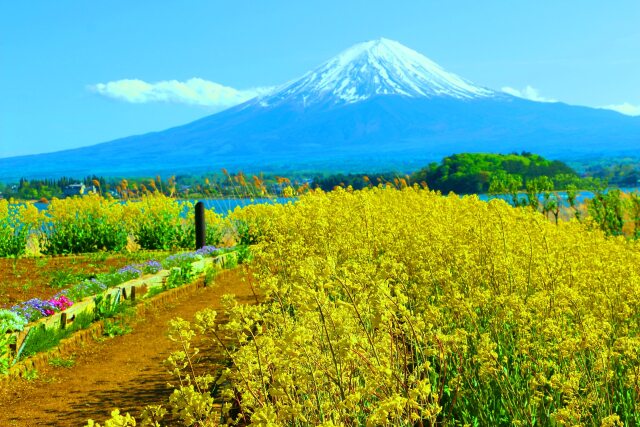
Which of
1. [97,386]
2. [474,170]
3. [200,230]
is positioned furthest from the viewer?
[474,170]

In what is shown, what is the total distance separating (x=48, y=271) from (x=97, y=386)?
5.77 m

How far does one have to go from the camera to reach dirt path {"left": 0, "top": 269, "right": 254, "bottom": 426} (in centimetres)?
610

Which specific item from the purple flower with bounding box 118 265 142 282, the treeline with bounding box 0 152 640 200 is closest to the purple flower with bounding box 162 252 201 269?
the purple flower with bounding box 118 265 142 282

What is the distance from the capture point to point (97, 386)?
6.85 m

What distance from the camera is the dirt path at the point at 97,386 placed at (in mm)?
6098

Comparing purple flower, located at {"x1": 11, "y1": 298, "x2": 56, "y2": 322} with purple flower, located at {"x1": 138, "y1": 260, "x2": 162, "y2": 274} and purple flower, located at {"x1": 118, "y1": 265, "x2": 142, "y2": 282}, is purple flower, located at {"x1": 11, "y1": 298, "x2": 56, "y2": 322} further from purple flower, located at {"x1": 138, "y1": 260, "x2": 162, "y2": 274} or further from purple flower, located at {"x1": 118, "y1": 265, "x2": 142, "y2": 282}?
purple flower, located at {"x1": 138, "y1": 260, "x2": 162, "y2": 274}

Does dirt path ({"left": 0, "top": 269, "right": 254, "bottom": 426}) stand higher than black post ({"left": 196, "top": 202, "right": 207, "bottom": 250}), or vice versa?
black post ({"left": 196, "top": 202, "right": 207, "bottom": 250})

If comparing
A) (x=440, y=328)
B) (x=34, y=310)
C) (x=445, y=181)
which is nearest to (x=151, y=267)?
(x=34, y=310)

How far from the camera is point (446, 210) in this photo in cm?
1163

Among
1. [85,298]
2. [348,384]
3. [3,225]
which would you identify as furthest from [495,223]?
[3,225]

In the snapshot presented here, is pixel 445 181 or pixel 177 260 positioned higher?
pixel 177 260

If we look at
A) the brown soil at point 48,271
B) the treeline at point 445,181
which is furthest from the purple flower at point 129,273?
the treeline at point 445,181

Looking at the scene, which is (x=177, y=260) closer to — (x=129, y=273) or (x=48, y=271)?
(x=129, y=273)

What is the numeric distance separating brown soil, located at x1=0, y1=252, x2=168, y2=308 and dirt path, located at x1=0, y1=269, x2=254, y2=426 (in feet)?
7.72
